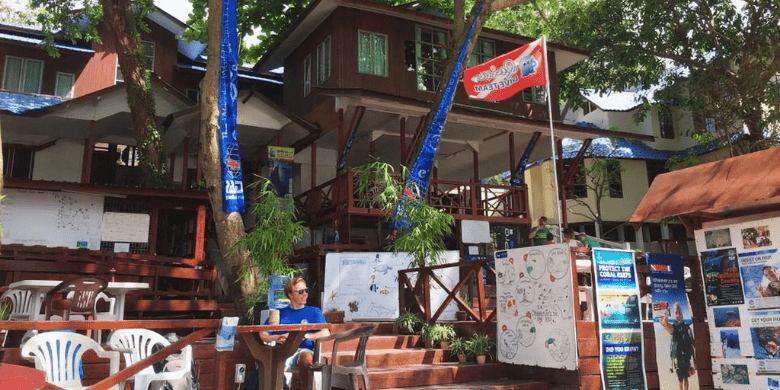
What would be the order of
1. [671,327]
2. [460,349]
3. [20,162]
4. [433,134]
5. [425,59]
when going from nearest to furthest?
[671,327]
[460,349]
[433,134]
[20,162]
[425,59]

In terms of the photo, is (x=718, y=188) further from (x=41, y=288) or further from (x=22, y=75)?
(x=22, y=75)

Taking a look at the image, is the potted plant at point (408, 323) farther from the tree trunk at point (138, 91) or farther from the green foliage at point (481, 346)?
the tree trunk at point (138, 91)

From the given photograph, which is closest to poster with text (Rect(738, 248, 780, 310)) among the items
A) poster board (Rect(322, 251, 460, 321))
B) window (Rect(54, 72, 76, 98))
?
poster board (Rect(322, 251, 460, 321))

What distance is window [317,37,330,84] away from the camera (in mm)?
17219

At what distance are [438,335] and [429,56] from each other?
1060cm

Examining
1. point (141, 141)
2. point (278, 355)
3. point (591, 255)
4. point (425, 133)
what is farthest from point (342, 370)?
point (141, 141)

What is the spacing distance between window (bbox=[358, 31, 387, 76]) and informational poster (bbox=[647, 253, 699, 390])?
428 inches

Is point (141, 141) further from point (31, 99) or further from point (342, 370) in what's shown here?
point (342, 370)

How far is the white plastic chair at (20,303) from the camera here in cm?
848

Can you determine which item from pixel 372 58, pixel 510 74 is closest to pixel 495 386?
pixel 510 74

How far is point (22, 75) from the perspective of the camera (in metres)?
18.2

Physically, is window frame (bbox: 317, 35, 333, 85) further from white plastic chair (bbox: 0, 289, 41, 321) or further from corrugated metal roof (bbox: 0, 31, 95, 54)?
white plastic chair (bbox: 0, 289, 41, 321)

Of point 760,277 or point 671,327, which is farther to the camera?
point 671,327

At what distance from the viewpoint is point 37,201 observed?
45.9 feet
